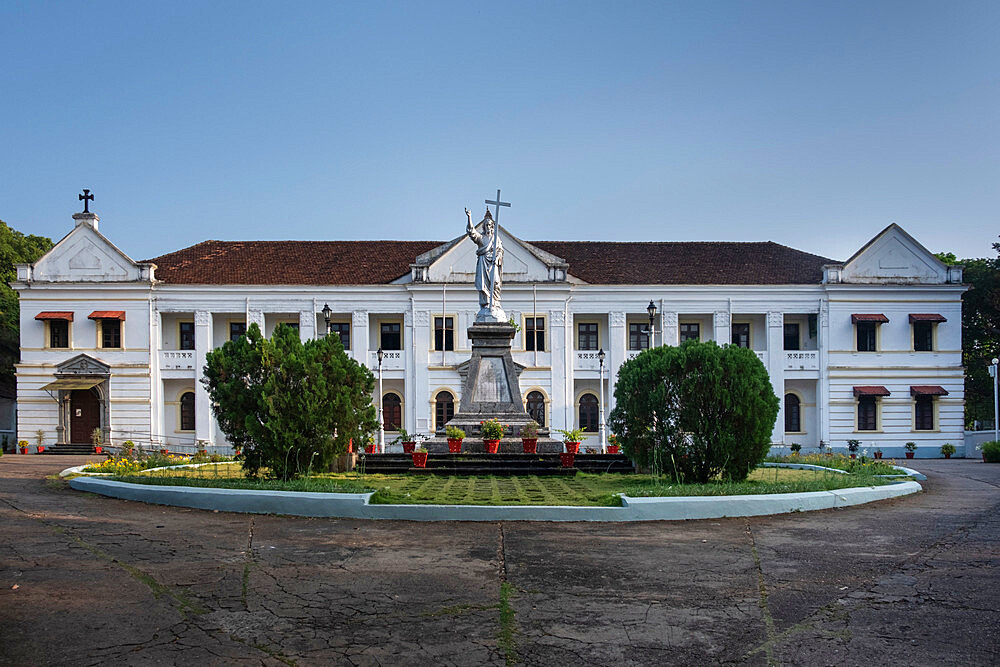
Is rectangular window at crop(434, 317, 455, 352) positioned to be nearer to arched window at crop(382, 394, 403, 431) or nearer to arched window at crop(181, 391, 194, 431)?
arched window at crop(382, 394, 403, 431)

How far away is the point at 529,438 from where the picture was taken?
19.5m

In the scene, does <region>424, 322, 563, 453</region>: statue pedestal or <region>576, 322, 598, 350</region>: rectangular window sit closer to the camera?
<region>424, 322, 563, 453</region>: statue pedestal

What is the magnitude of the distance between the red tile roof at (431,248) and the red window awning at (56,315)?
3.70 metres

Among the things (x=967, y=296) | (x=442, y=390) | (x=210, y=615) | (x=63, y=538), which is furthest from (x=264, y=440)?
(x=967, y=296)

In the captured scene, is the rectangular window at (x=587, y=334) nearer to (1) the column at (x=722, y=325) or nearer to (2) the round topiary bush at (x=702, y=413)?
(1) the column at (x=722, y=325)

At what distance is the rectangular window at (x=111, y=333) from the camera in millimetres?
33250

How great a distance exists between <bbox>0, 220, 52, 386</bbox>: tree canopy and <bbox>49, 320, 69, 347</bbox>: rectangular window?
12.2 feet

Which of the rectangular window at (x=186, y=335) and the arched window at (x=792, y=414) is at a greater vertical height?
the rectangular window at (x=186, y=335)

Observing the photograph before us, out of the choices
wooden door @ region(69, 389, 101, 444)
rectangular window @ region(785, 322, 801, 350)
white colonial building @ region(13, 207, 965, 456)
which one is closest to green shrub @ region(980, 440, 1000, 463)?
white colonial building @ region(13, 207, 965, 456)

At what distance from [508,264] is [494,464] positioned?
16.8 meters

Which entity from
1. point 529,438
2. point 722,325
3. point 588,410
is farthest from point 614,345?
→ point 529,438

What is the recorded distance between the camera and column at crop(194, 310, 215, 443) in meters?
33.0

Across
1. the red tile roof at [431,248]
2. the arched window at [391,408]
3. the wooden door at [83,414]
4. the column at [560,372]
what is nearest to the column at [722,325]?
the red tile roof at [431,248]

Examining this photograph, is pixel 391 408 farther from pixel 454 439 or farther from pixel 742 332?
pixel 454 439
